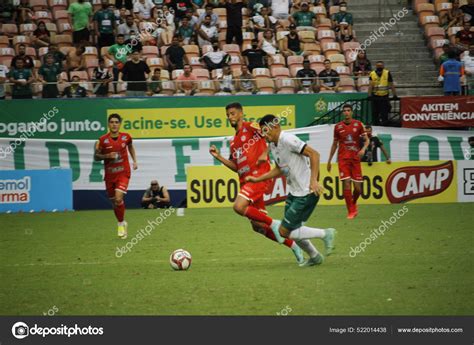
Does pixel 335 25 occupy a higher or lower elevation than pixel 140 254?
higher

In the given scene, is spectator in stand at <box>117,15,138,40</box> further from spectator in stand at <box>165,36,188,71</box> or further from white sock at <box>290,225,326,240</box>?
white sock at <box>290,225,326,240</box>

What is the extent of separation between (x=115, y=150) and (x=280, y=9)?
12.6 meters

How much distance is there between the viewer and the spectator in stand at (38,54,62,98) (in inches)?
999

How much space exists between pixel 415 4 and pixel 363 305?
2228 centimetres

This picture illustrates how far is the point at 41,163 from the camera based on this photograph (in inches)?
998

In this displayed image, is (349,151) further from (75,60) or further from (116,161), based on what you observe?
(75,60)

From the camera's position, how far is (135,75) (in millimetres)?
25688

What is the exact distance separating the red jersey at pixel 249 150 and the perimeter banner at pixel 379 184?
9776mm

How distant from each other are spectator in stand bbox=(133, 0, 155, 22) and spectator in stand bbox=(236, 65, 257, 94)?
387 centimetres

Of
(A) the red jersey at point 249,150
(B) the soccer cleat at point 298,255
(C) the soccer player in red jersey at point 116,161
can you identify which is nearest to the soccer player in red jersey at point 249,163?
(A) the red jersey at point 249,150

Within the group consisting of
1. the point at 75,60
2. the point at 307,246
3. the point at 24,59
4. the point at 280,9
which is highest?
the point at 280,9

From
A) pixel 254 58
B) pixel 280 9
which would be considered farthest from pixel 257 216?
pixel 280 9
